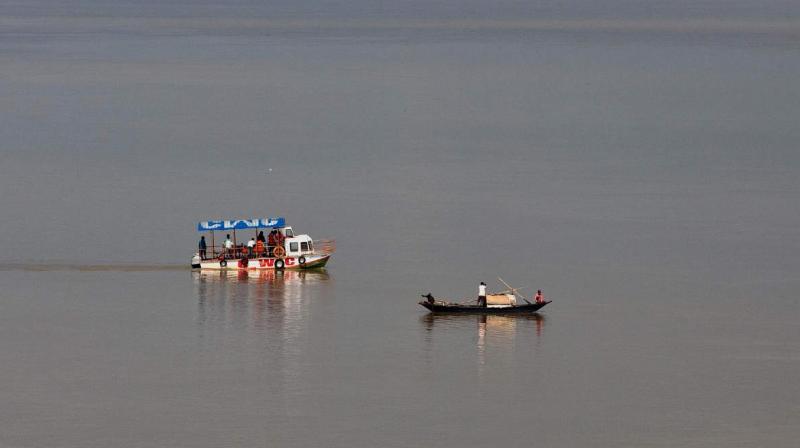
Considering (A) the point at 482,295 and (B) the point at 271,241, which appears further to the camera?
(B) the point at 271,241

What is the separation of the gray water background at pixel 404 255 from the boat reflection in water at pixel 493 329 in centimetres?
13

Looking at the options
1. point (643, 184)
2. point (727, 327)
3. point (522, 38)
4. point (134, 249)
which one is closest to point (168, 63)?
point (522, 38)

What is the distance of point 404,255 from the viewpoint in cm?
5688

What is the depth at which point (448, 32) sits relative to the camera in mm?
165750

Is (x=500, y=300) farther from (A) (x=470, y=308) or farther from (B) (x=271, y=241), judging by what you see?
(B) (x=271, y=241)

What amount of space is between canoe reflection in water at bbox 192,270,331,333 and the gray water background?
144 millimetres

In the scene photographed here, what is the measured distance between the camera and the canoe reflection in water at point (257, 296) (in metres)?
47.8

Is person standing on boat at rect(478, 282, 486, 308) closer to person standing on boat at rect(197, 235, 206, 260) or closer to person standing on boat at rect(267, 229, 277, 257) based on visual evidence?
person standing on boat at rect(267, 229, 277, 257)

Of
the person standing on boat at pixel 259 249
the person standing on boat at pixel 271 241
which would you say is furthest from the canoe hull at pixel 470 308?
the person standing on boat at pixel 271 241

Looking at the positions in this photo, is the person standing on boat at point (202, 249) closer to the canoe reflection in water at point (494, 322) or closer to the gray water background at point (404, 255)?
the gray water background at point (404, 255)

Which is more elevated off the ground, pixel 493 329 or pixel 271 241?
pixel 271 241

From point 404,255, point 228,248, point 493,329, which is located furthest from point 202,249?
point 493,329

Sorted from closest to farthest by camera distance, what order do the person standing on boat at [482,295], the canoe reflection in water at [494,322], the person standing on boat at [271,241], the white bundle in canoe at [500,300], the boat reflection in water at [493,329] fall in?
1. the boat reflection in water at [493,329]
2. the canoe reflection in water at [494,322]
3. the person standing on boat at [482,295]
4. the white bundle in canoe at [500,300]
5. the person standing on boat at [271,241]

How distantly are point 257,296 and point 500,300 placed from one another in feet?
23.4
